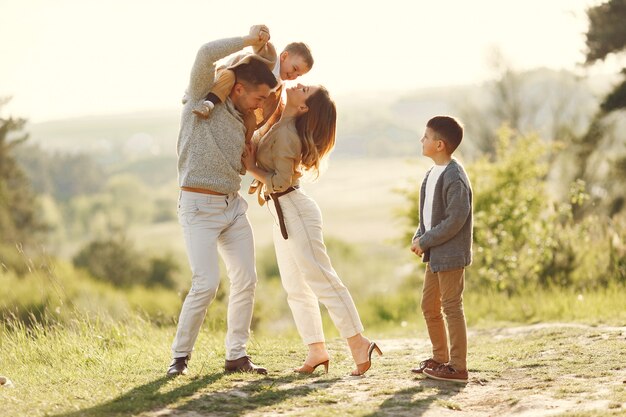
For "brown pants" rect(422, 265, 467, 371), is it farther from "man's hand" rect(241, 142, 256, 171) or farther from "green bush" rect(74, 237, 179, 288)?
"green bush" rect(74, 237, 179, 288)

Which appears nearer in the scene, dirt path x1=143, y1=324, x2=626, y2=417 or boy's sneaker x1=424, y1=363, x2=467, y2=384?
dirt path x1=143, y1=324, x2=626, y2=417

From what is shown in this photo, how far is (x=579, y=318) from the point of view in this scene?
28.2 feet

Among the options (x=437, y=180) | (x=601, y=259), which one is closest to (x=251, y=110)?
(x=437, y=180)

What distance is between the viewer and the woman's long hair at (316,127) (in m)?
Result: 5.29

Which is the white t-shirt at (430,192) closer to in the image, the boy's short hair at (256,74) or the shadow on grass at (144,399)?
the boy's short hair at (256,74)

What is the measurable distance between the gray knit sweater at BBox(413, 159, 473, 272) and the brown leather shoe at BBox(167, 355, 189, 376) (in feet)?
5.20

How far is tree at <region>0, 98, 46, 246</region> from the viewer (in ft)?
89.3

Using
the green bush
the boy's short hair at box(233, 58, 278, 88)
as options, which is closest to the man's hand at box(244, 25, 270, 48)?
the boy's short hair at box(233, 58, 278, 88)

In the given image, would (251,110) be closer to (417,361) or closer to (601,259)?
(417,361)

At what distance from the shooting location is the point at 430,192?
5.24m

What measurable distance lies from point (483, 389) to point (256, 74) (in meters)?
2.26

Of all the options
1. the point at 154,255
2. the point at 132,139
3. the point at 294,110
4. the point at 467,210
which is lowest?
the point at 154,255

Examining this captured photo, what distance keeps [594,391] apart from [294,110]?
2.34 metres

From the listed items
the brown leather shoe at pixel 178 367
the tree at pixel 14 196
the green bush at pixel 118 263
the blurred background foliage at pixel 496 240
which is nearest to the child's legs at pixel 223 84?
the brown leather shoe at pixel 178 367
